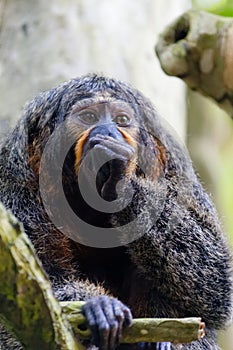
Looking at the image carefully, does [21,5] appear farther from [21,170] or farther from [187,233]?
[187,233]

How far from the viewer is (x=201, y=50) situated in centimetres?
390

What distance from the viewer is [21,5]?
4.86 m

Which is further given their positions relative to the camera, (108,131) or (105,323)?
(108,131)

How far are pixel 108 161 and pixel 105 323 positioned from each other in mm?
703

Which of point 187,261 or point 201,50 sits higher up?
point 201,50

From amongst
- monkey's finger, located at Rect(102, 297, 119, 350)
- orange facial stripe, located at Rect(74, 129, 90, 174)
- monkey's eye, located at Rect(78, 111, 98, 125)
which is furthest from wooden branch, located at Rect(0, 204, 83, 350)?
monkey's eye, located at Rect(78, 111, 98, 125)

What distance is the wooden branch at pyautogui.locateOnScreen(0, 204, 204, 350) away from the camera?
6.04 ft

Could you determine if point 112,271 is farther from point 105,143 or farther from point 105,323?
point 105,323

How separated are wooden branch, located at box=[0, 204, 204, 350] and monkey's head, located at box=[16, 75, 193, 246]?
912 mm

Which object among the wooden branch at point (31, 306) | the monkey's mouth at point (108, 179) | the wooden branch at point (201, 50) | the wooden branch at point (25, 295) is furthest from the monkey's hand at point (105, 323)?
the wooden branch at point (201, 50)

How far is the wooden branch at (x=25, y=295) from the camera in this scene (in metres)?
1.84

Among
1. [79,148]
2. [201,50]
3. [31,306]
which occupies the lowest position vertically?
[31,306]

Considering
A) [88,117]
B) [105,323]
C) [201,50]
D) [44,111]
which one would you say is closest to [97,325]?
[105,323]

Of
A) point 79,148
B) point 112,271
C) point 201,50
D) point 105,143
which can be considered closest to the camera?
Result: point 105,143
